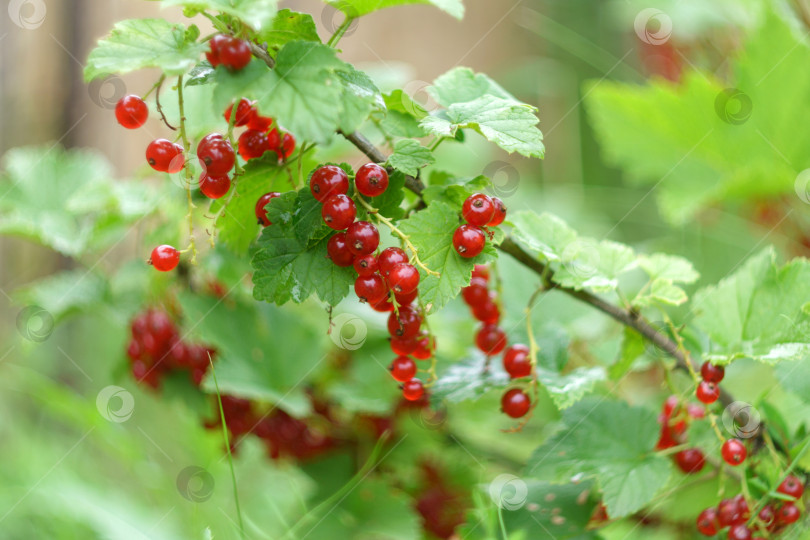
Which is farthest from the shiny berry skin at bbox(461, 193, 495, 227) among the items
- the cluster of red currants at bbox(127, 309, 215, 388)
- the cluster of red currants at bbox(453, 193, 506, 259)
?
the cluster of red currants at bbox(127, 309, 215, 388)

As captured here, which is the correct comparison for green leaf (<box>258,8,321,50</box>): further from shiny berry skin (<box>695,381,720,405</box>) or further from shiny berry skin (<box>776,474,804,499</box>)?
shiny berry skin (<box>776,474,804,499</box>)

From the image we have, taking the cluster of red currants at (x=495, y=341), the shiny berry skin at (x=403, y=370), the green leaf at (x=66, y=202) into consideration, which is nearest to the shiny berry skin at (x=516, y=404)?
the cluster of red currants at (x=495, y=341)

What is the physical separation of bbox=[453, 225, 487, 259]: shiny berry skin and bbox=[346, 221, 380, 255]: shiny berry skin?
0.05 metres

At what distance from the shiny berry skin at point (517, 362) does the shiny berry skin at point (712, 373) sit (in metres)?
0.14

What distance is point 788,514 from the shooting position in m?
0.52

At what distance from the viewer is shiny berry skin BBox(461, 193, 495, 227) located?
45 cm

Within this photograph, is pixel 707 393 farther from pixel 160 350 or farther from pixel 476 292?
pixel 160 350

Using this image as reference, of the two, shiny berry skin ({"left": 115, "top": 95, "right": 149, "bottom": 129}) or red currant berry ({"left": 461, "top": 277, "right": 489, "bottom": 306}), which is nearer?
shiny berry skin ({"left": 115, "top": 95, "right": 149, "bottom": 129})

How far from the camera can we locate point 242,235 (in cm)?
57

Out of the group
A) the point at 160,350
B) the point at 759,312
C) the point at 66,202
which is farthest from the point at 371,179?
the point at 66,202

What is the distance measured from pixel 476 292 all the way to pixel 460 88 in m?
0.18

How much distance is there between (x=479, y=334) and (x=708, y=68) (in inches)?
43.3

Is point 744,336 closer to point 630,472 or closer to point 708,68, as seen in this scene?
point 630,472

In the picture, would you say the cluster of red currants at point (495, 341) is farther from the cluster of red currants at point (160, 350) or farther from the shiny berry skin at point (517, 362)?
the cluster of red currants at point (160, 350)
